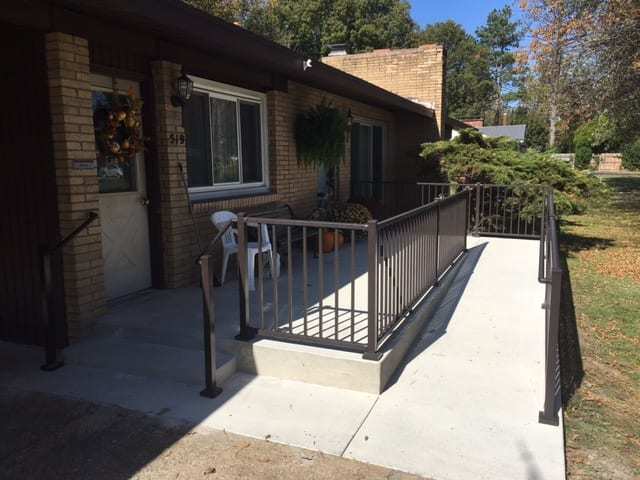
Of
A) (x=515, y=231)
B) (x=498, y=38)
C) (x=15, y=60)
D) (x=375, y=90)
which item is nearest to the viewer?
(x=15, y=60)

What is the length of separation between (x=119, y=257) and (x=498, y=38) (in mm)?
60622

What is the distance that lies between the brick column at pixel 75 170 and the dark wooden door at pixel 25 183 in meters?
0.07

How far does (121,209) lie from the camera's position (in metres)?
5.00

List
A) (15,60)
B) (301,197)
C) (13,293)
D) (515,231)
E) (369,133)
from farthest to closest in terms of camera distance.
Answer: (369,133)
(515,231)
(301,197)
(13,293)
(15,60)

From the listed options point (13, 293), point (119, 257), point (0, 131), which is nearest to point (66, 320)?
point (13, 293)

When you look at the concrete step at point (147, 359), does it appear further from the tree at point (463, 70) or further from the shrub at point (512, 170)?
the tree at point (463, 70)

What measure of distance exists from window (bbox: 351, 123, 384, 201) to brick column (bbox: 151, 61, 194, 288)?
5604 millimetres

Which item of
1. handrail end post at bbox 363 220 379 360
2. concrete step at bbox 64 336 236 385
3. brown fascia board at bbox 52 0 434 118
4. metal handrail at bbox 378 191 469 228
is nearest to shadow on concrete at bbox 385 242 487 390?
handrail end post at bbox 363 220 379 360

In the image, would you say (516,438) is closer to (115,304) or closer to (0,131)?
(115,304)

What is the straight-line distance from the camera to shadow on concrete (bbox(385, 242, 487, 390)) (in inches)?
165

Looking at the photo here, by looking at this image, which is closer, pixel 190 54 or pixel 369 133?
pixel 190 54

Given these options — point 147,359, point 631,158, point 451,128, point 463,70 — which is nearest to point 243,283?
point 147,359

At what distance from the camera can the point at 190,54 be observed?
5.40 meters

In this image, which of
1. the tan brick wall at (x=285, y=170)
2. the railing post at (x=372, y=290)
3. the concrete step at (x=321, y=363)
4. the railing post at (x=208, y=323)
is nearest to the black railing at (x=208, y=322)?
the railing post at (x=208, y=323)
